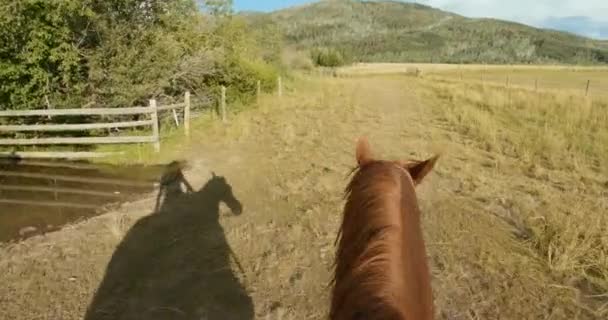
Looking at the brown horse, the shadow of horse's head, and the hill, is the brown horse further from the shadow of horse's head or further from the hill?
the hill

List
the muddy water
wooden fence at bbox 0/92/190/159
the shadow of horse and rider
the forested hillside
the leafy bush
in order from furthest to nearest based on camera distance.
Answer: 1. the leafy bush
2. the forested hillside
3. wooden fence at bbox 0/92/190/159
4. the muddy water
5. the shadow of horse and rider

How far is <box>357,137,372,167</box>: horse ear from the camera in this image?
2.13m

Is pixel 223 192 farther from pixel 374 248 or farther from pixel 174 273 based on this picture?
pixel 374 248

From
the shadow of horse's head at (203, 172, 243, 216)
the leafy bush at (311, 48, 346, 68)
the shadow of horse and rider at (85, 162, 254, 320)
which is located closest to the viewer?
the shadow of horse and rider at (85, 162, 254, 320)

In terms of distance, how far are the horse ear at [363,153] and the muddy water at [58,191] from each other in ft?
17.6

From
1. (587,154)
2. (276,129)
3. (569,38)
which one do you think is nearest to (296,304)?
(587,154)

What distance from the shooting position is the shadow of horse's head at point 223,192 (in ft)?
22.2

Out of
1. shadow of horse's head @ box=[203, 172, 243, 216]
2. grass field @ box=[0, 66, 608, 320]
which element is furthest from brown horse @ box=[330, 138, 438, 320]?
shadow of horse's head @ box=[203, 172, 243, 216]

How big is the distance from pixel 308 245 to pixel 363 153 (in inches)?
132

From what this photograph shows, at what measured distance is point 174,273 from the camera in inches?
189

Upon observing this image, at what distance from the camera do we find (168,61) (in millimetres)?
12477

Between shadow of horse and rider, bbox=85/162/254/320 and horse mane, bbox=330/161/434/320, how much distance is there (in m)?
2.61

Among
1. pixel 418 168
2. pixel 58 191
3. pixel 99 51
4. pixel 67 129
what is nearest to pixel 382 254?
pixel 418 168

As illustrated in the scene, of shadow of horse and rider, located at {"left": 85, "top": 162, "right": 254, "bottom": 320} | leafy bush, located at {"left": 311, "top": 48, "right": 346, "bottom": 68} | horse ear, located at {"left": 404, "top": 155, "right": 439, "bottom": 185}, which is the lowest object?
shadow of horse and rider, located at {"left": 85, "top": 162, "right": 254, "bottom": 320}
